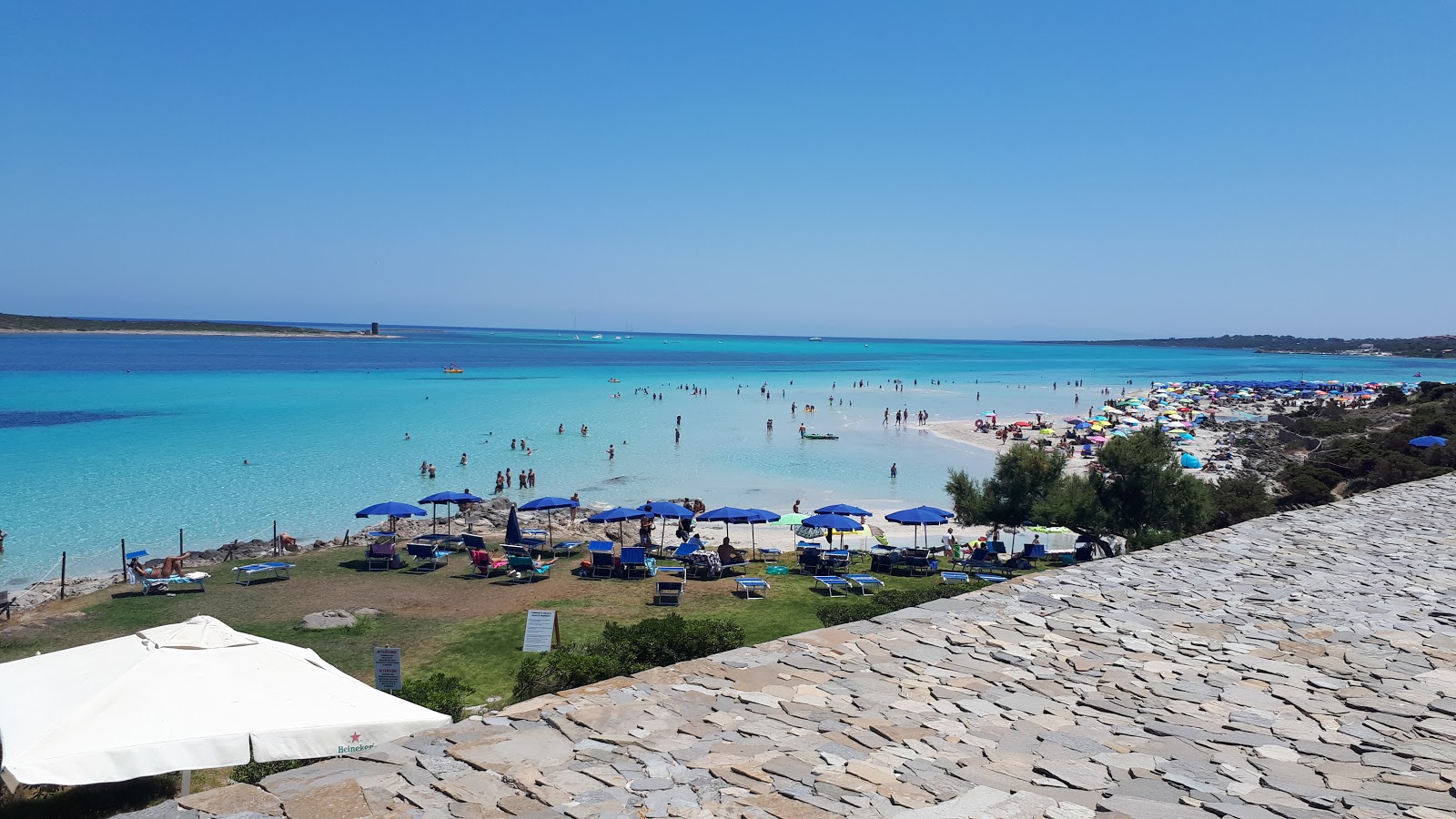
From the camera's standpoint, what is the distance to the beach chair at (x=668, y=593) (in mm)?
16281

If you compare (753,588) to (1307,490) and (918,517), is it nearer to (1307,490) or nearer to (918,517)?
(918,517)

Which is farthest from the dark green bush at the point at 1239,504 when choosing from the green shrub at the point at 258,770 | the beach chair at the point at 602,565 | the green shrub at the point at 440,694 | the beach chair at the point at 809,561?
the green shrub at the point at 258,770

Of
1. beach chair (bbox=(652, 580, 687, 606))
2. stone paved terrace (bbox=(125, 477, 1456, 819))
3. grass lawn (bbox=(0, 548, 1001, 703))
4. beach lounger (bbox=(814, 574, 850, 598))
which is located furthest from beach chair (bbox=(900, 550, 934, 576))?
stone paved terrace (bbox=(125, 477, 1456, 819))

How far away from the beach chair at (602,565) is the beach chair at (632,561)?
301mm

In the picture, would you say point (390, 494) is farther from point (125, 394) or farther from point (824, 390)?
point (824, 390)

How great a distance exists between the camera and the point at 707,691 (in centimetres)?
584

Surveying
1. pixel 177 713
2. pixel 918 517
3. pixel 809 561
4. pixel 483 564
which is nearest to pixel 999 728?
pixel 177 713

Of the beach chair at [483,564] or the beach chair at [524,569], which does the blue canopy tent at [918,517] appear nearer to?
the beach chair at [524,569]

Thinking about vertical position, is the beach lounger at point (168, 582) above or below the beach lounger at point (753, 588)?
below

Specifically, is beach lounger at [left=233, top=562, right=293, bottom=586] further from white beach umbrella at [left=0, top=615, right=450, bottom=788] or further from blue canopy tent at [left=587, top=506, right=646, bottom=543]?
white beach umbrella at [left=0, top=615, right=450, bottom=788]

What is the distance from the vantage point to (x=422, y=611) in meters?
15.8

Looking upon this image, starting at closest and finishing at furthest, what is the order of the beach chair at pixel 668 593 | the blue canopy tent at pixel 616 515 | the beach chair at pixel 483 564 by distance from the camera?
the beach chair at pixel 668 593, the beach chair at pixel 483 564, the blue canopy tent at pixel 616 515

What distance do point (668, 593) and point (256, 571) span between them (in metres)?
9.67

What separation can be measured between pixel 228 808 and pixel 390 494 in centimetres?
2761
